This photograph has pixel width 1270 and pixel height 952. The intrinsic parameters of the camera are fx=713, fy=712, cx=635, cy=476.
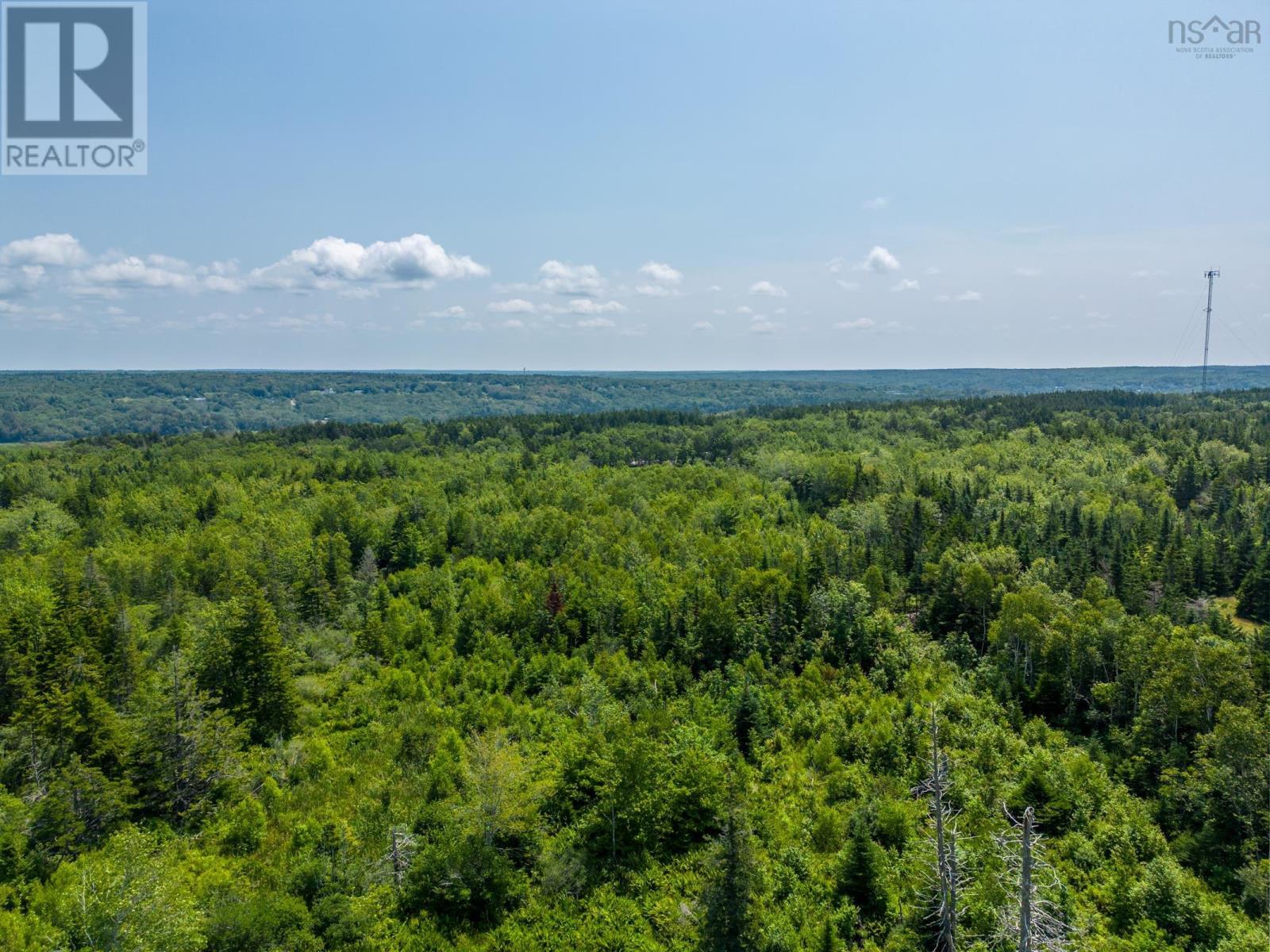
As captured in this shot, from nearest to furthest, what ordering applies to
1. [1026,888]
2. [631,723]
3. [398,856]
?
[1026,888] < [398,856] < [631,723]

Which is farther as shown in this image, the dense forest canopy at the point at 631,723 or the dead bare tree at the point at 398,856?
the dead bare tree at the point at 398,856

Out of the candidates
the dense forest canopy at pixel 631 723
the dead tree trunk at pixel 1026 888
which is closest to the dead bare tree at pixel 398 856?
the dense forest canopy at pixel 631 723

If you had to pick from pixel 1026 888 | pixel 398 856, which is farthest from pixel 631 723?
pixel 1026 888

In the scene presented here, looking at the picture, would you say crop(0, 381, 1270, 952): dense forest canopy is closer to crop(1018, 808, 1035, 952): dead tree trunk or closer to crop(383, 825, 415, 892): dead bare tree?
crop(383, 825, 415, 892): dead bare tree

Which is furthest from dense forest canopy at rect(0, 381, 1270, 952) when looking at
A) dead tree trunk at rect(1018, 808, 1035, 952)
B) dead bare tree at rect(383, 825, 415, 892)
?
dead tree trunk at rect(1018, 808, 1035, 952)

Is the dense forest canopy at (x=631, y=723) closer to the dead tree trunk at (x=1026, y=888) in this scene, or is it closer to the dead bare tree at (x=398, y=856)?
the dead bare tree at (x=398, y=856)

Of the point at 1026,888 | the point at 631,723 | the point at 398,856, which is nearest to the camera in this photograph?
the point at 1026,888

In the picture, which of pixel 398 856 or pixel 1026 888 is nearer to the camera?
pixel 1026 888

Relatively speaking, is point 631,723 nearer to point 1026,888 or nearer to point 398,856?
point 398,856
